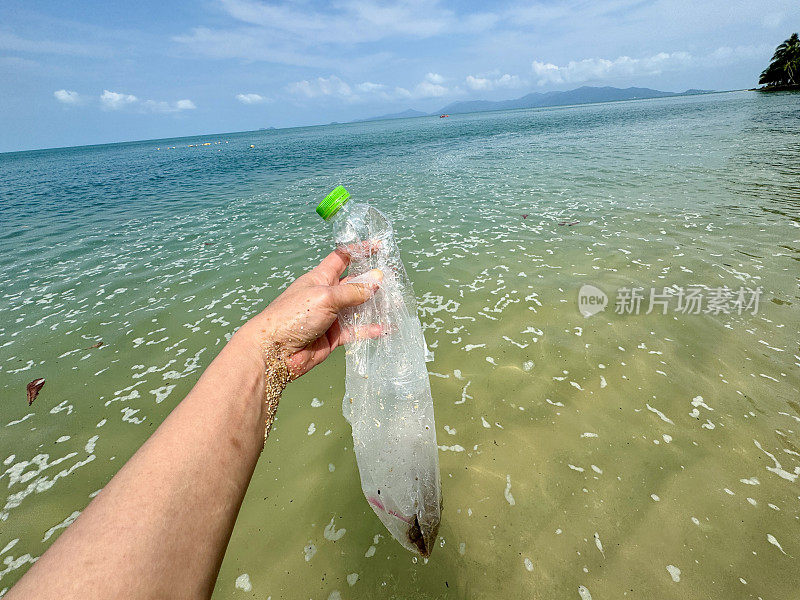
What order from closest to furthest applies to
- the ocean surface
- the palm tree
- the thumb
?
the ocean surface → the thumb → the palm tree

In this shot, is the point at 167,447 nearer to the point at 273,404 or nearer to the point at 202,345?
the point at 273,404

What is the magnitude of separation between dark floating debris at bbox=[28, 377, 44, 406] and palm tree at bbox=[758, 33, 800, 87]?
93763mm

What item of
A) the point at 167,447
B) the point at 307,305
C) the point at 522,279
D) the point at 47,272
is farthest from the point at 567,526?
the point at 47,272

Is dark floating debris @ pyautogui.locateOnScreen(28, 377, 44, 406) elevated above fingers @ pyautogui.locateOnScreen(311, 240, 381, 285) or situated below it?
below

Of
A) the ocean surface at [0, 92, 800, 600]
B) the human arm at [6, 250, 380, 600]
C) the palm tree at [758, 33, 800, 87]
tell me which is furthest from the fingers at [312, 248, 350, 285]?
the palm tree at [758, 33, 800, 87]

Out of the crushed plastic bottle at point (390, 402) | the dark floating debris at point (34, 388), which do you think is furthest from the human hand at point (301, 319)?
the dark floating debris at point (34, 388)

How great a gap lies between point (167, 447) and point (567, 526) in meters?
2.60

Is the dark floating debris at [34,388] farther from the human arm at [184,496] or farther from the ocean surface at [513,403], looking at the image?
the human arm at [184,496]

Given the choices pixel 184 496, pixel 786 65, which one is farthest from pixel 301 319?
pixel 786 65

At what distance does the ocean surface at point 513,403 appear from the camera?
229cm

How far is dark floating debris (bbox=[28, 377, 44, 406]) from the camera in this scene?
13.7 ft

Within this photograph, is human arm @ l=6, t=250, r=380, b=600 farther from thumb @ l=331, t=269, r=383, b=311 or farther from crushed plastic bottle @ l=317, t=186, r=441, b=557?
crushed plastic bottle @ l=317, t=186, r=441, b=557

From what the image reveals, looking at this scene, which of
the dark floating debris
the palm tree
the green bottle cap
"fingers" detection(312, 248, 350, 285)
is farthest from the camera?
the palm tree

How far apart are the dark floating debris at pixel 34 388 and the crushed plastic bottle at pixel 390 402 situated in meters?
3.98
